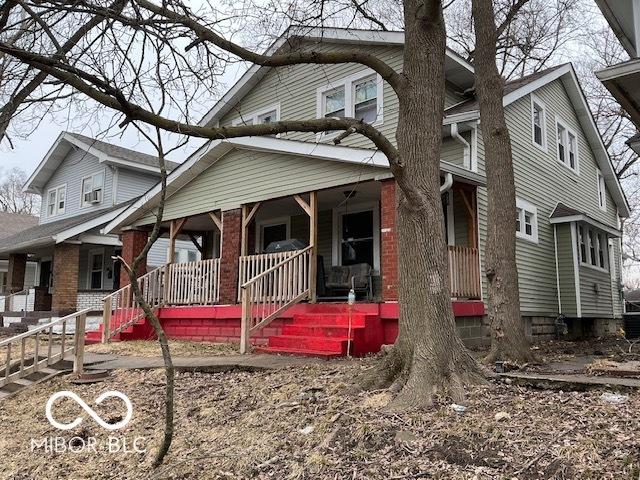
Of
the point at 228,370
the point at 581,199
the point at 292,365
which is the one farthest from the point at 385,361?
the point at 581,199

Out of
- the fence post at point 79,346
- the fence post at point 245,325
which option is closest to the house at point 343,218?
the fence post at point 245,325

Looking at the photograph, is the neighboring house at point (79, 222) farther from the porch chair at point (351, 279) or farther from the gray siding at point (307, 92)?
the porch chair at point (351, 279)

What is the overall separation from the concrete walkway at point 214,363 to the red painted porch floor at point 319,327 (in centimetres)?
56

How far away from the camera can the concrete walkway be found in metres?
7.42

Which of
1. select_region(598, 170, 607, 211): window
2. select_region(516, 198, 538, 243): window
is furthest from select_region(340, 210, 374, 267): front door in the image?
select_region(598, 170, 607, 211): window

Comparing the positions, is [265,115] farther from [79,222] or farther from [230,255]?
[79,222]

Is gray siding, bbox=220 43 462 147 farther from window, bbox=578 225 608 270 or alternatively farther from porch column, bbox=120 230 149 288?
window, bbox=578 225 608 270

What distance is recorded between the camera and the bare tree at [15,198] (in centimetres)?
4653

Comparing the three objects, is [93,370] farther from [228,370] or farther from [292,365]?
[292,365]

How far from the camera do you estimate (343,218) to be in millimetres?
13586

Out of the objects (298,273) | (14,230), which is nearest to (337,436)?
(298,273)

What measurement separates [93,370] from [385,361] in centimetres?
487

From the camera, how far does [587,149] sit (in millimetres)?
17781

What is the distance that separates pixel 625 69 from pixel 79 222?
1681 centimetres
